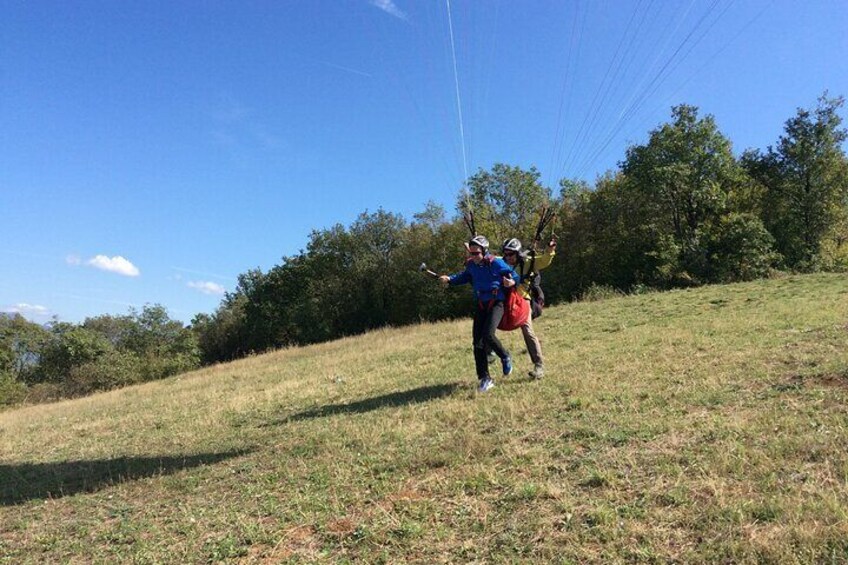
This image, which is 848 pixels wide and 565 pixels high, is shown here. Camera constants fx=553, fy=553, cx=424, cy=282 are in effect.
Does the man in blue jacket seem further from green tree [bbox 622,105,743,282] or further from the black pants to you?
green tree [bbox 622,105,743,282]

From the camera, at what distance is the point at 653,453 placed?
465 centimetres

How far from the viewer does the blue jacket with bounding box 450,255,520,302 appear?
26.5 ft

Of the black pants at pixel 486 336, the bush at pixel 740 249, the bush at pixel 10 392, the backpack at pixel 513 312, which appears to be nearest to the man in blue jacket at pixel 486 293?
the black pants at pixel 486 336

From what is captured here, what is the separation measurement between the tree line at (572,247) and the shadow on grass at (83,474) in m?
20.9

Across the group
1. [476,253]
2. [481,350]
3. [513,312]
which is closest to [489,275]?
[476,253]

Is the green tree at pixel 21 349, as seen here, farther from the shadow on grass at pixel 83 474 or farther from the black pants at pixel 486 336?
the black pants at pixel 486 336

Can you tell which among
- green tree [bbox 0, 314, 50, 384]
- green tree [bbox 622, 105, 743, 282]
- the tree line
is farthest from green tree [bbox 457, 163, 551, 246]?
green tree [bbox 0, 314, 50, 384]

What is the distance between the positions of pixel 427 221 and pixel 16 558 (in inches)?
2149

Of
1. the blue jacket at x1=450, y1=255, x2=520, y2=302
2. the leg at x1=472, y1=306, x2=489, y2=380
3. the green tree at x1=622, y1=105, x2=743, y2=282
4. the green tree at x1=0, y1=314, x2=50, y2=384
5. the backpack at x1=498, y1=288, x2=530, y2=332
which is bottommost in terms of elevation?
the leg at x1=472, y1=306, x2=489, y2=380

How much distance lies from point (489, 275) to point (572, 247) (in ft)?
127

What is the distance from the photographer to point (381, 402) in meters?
8.65

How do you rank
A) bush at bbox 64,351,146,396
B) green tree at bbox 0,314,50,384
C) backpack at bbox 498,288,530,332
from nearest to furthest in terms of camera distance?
1. backpack at bbox 498,288,530,332
2. bush at bbox 64,351,146,396
3. green tree at bbox 0,314,50,384

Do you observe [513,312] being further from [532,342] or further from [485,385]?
[485,385]

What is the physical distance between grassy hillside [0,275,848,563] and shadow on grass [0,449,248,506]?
0.15 feet
